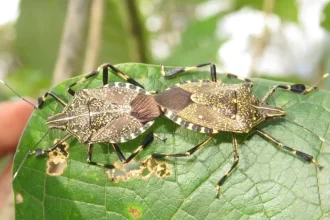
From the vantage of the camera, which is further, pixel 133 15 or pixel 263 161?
pixel 133 15

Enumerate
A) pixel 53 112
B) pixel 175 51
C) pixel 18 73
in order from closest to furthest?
pixel 53 112 → pixel 175 51 → pixel 18 73

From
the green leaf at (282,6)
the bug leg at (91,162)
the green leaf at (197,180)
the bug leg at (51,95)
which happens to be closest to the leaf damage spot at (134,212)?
the green leaf at (197,180)

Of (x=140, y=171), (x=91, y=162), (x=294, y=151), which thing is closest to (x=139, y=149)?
(x=140, y=171)

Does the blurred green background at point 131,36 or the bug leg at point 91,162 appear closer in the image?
the bug leg at point 91,162

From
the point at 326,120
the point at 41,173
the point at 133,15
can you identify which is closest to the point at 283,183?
the point at 326,120

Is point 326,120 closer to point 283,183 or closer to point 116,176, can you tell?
point 283,183

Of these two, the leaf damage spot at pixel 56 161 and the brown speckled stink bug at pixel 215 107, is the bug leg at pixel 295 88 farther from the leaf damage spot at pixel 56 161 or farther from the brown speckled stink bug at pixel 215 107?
the leaf damage spot at pixel 56 161
